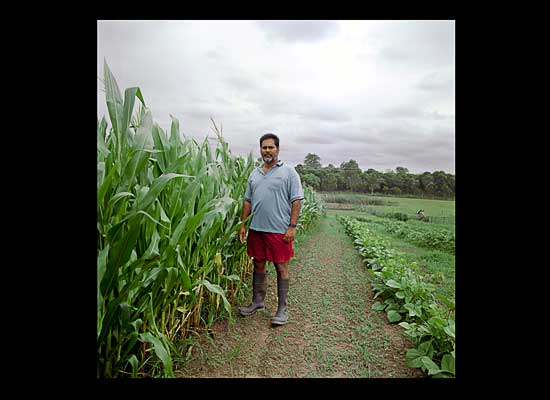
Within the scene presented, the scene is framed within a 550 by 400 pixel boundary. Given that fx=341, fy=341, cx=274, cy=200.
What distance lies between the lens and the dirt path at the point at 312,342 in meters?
1.39

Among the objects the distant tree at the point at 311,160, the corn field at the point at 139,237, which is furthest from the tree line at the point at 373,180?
the corn field at the point at 139,237

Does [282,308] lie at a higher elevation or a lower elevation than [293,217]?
lower

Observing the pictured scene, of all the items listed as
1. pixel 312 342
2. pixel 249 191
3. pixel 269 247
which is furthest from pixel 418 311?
pixel 249 191

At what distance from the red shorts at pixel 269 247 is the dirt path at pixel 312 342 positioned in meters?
0.34

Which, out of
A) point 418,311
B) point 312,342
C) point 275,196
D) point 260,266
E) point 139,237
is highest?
point 275,196

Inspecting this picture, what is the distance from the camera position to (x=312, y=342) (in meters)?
1.56

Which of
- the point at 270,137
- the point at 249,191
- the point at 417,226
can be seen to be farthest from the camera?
the point at 417,226

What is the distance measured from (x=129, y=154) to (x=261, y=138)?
0.79 m

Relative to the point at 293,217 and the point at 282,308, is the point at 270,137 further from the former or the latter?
the point at 282,308

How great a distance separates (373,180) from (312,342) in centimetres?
105

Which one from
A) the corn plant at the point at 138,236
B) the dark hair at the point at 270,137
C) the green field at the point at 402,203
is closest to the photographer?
the corn plant at the point at 138,236

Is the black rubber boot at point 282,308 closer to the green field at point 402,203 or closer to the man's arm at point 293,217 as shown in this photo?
the man's arm at point 293,217

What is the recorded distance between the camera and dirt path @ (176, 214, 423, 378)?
4.55 feet

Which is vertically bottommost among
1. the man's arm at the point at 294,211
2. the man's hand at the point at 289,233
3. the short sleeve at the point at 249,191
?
the man's hand at the point at 289,233
